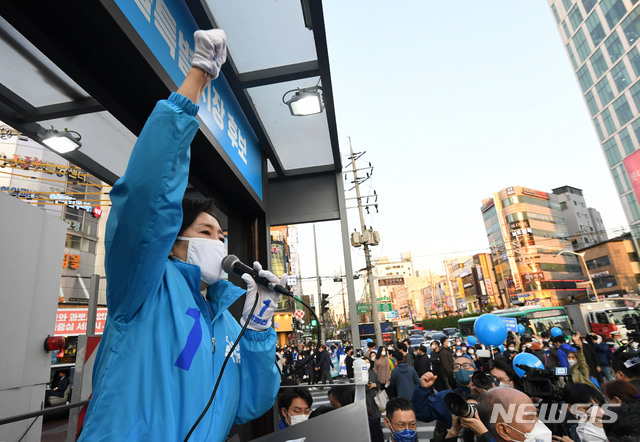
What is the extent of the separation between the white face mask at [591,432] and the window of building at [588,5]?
61.3 meters

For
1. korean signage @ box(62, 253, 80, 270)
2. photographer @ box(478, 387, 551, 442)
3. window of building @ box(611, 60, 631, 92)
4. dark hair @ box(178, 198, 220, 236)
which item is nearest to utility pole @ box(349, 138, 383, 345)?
photographer @ box(478, 387, 551, 442)

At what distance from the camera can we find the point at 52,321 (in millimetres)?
4371

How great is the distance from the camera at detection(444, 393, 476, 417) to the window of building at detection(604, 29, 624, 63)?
56.9 metres

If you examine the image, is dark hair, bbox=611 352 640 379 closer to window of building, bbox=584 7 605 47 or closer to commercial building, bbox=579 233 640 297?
window of building, bbox=584 7 605 47

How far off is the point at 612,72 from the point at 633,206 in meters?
16.9

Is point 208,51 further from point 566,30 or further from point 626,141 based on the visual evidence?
point 566,30

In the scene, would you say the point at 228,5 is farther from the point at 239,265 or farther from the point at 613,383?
the point at 613,383

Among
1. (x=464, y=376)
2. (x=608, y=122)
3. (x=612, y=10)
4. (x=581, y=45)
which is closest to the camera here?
(x=464, y=376)

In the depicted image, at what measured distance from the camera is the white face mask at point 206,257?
159cm

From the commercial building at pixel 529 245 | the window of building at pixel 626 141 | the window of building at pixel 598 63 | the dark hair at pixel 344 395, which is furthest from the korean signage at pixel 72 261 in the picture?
the window of building at pixel 598 63

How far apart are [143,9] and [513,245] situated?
7122cm

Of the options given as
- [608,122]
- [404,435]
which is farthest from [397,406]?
[608,122]

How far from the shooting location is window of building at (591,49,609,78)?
148 feet

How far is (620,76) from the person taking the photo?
42.1 metres
